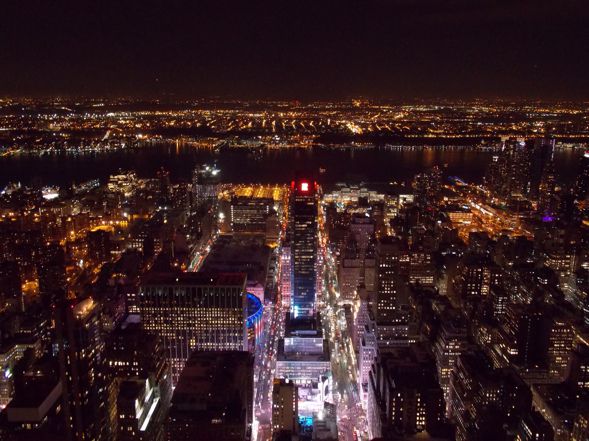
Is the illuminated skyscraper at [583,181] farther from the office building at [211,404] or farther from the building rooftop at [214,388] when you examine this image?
the office building at [211,404]

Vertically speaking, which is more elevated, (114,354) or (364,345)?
(114,354)

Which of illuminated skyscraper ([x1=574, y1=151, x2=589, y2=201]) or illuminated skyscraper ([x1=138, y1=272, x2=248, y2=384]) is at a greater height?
illuminated skyscraper ([x1=574, y1=151, x2=589, y2=201])

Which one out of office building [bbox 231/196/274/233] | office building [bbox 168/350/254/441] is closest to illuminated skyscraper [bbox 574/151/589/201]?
office building [bbox 231/196/274/233]

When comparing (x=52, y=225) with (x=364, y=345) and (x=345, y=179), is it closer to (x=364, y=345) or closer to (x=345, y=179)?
(x=364, y=345)

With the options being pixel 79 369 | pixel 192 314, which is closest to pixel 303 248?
pixel 192 314

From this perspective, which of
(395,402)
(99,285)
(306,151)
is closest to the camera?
(395,402)

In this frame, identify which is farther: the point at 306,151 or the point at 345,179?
the point at 306,151

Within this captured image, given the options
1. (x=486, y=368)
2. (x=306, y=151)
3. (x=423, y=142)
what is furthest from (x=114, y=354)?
(x=423, y=142)

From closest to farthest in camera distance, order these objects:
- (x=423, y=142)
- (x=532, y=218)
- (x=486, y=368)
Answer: (x=486, y=368) → (x=532, y=218) → (x=423, y=142)

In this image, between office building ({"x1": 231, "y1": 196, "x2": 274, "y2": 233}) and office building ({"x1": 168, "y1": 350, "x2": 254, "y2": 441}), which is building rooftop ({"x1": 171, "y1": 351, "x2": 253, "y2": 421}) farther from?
office building ({"x1": 231, "y1": 196, "x2": 274, "y2": 233})
